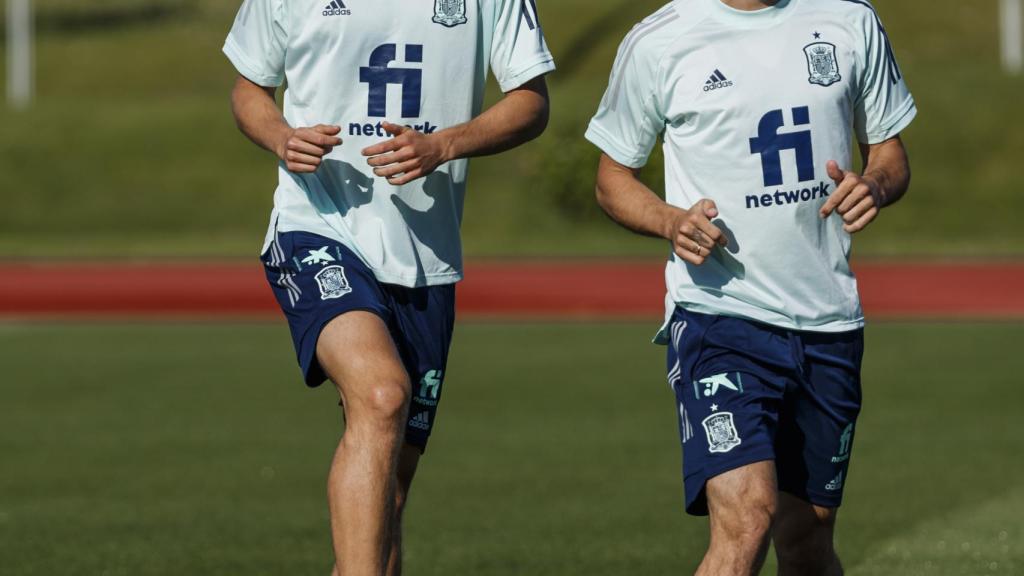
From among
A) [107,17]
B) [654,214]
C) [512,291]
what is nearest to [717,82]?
[654,214]

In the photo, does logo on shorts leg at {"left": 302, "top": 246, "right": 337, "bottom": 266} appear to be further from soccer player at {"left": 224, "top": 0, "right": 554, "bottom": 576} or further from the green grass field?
the green grass field

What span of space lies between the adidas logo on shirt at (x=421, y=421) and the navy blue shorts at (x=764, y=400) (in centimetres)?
87

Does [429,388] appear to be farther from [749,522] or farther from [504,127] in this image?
[749,522]

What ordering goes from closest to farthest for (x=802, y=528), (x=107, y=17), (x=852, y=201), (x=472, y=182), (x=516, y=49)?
(x=852, y=201)
(x=802, y=528)
(x=516, y=49)
(x=472, y=182)
(x=107, y=17)

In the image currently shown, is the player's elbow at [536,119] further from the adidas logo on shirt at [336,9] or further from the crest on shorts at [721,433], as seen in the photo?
the crest on shorts at [721,433]

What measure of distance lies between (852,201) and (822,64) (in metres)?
0.43

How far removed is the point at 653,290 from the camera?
18734 mm

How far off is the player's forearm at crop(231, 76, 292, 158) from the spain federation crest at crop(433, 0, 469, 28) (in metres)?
0.55

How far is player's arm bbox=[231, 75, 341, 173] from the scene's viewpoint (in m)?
4.82

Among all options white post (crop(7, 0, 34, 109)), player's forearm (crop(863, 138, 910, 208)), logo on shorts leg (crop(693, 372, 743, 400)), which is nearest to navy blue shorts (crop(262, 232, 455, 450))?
logo on shorts leg (crop(693, 372, 743, 400))

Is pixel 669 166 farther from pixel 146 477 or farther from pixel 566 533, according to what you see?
pixel 146 477

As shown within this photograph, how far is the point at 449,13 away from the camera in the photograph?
512 cm

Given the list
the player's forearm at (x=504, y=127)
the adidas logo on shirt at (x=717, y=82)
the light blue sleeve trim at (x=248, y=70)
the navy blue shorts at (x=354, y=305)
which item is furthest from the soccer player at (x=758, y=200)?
the light blue sleeve trim at (x=248, y=70)

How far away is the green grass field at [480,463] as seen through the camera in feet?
22.5
